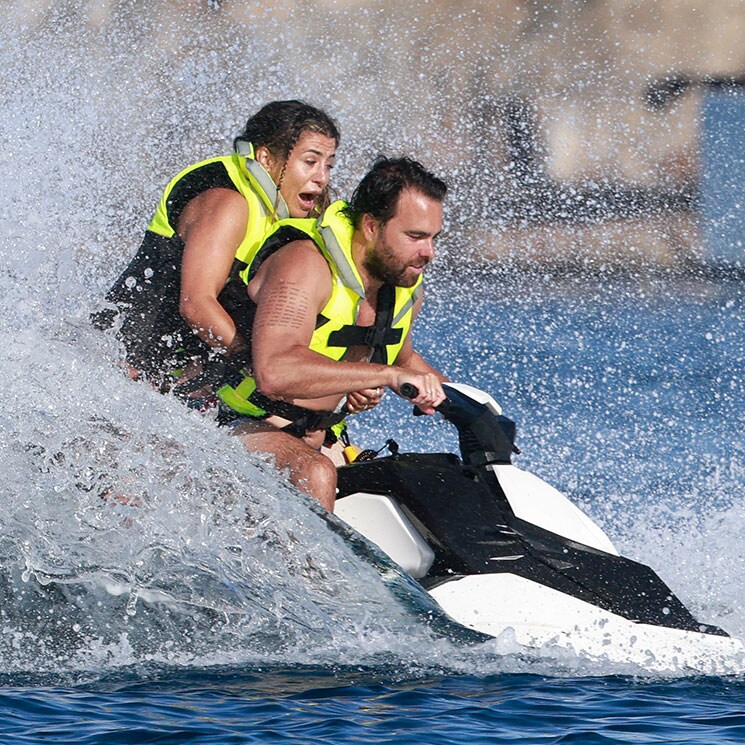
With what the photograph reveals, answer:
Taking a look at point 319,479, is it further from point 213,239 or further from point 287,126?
point 287,126

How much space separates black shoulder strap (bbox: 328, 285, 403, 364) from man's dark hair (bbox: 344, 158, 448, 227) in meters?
0.25

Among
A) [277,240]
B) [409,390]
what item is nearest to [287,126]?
[277,240]

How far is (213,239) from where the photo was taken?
4.21 meters

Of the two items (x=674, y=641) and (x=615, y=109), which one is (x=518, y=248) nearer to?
(x=615, y=109)

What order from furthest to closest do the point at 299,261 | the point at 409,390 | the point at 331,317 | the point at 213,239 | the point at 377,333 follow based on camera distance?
the point at 213,239, the point at 377,333, the point at 331,317, the point at 299,261, the point at 409,390

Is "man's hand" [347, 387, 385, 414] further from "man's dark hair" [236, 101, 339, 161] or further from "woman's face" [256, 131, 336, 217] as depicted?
"man's dark hair" [236, 101, 339, 161]

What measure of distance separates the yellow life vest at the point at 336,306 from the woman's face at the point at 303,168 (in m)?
0.34

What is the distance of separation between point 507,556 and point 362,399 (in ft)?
2.06

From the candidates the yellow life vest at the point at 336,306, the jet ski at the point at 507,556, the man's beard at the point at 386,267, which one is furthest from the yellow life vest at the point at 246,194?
the jet ski at the point at 507,556

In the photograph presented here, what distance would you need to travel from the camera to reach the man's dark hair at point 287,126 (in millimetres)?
4371

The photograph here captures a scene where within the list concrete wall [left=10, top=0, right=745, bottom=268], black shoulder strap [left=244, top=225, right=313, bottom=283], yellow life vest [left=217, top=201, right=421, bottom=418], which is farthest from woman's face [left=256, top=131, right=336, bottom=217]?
concrete wall [left=10, top=0, right=745, bottom=268]

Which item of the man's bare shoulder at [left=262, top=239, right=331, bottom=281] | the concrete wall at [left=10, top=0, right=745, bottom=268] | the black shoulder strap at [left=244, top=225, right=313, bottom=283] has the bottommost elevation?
the man's bare shoulder at [left=262, top=239, right=331, bottom=281]

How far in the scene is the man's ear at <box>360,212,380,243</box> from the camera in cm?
389

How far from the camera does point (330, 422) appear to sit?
405 centimetres
